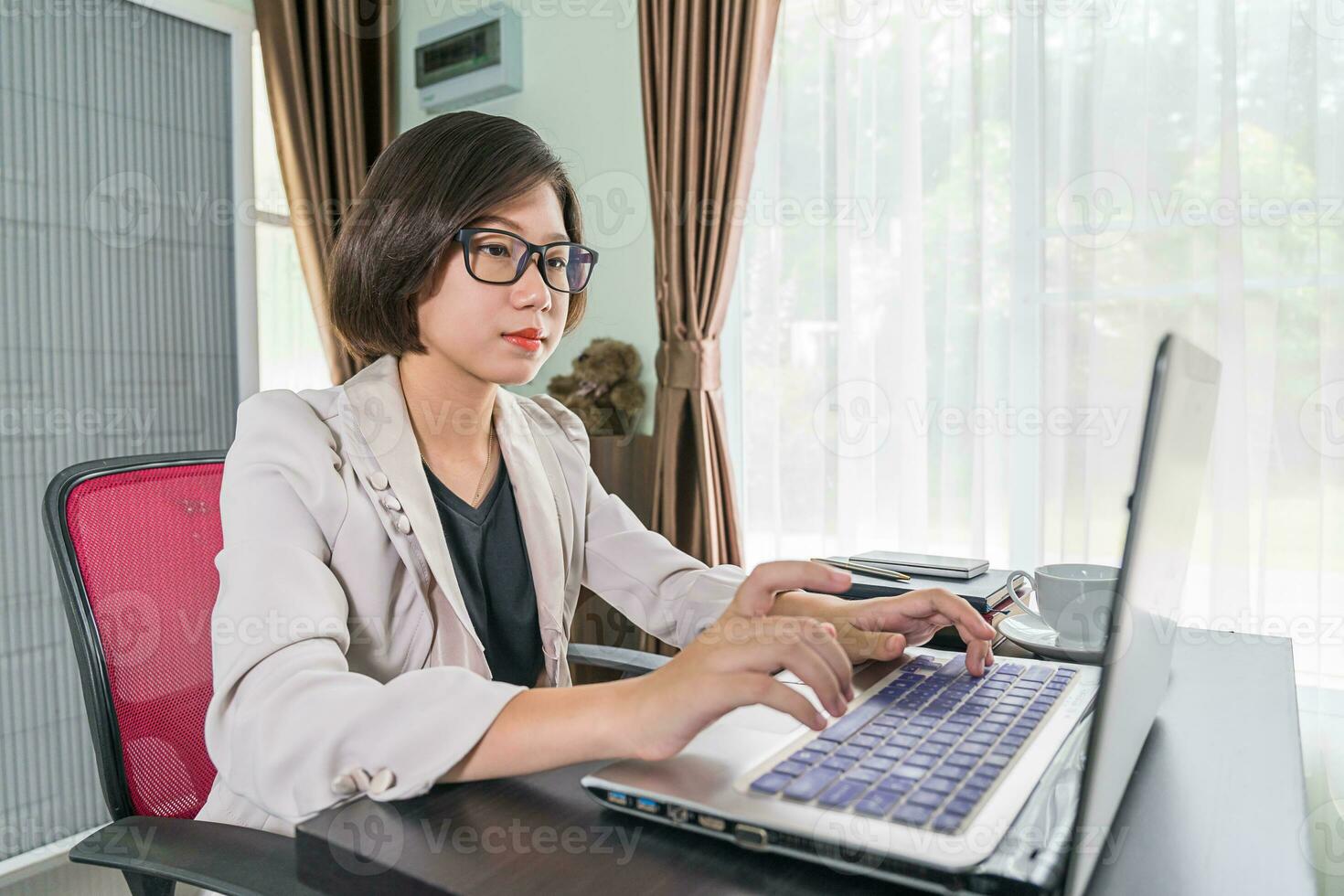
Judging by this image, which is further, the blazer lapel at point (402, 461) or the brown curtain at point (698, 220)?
the brown curtain at point (698, 220)

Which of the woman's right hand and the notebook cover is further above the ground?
the woman's right hand

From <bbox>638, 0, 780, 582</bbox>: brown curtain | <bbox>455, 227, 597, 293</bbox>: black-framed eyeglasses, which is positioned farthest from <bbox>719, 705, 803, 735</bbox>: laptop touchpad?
<bbox>638, 0, 780, 582</bbox>: brown curtain

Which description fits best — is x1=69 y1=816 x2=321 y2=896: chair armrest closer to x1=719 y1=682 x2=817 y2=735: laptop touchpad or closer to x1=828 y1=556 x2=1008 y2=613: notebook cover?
x1=719 y1=682 x2=817 y2=735: laptop touchpad

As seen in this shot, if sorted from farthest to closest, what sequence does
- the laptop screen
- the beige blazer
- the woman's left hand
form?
the woman's left hand → the beige blazer → the laptop screen

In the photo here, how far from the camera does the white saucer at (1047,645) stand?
90 centimetres

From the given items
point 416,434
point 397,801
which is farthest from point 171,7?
point 397,801

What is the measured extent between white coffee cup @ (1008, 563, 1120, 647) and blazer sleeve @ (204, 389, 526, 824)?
1.97ft

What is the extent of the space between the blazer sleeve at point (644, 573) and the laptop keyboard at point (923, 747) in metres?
0.33

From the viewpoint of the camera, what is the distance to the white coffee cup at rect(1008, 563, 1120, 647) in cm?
91

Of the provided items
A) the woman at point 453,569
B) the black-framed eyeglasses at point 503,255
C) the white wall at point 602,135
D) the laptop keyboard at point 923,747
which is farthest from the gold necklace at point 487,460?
the white wall at point 602,135

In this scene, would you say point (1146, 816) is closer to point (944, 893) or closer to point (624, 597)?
point (944, 893)

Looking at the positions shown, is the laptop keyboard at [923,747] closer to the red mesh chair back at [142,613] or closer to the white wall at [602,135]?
the red mesh chair back at [142,613]

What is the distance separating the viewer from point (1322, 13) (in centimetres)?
158

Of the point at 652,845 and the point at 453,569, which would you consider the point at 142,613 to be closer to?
the point at 453,569
